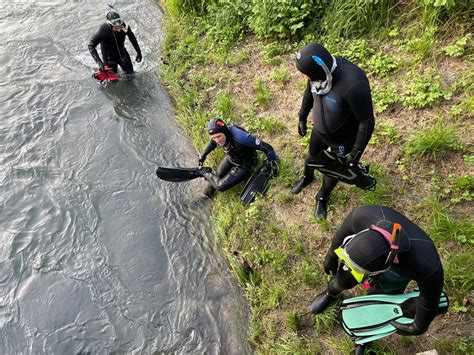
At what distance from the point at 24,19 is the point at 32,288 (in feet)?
24.6

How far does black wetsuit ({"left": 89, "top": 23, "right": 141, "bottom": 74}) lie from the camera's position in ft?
22.6

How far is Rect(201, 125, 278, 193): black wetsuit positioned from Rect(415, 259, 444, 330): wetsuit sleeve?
273 cm

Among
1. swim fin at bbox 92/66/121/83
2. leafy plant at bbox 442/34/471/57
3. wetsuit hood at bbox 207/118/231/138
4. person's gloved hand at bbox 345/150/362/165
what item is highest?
leafy plant at bbox 442/34/471/57

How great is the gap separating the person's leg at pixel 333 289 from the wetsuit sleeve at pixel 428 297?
0.58 m

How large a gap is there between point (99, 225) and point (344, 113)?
12.4 feet

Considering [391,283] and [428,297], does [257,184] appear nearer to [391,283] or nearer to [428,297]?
[391,283]

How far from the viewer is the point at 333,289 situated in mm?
3639

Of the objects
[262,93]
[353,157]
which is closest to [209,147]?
[262,93]

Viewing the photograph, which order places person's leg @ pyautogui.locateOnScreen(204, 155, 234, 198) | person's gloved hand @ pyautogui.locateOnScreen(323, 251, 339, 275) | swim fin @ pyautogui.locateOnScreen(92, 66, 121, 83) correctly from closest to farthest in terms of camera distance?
person's gloved hand @ pyautogui.locateOnScreen(323, 251, 339, 275) → person's leg @ pyautogui.locateOnScreen(204, 155, 234, 198) → swim fin @ pyautogui.locateOnScreen(92, 66, 121, 83)

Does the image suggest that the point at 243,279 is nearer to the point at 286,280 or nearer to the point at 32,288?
the point at 286,280

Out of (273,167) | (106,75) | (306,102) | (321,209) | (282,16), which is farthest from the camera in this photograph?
(106,75)

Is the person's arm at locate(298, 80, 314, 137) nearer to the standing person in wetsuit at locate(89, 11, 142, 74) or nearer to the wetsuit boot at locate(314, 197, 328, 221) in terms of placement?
the wetsuit boot at locate(314, 197, 328, 221)

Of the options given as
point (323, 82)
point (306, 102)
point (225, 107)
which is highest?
point (323, 82)

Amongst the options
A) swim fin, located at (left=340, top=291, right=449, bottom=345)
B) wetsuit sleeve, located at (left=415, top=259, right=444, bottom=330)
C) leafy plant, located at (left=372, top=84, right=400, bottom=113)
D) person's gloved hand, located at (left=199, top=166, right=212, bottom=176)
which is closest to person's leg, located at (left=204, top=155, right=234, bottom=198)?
person's gloved hand, located at (left=199, top=166, right=212, bottom=176)
